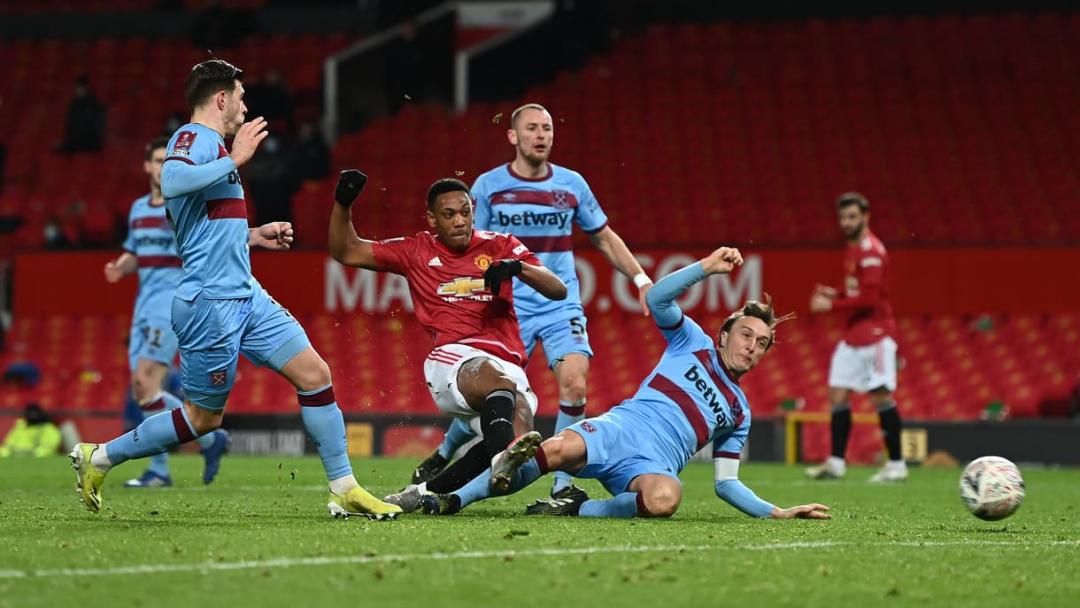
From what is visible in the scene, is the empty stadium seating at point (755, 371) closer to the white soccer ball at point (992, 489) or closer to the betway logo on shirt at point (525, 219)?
the betway logo on shirt at point (525, 219)

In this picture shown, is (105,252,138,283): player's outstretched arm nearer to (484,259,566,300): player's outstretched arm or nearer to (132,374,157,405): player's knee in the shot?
(132,374,157,405): player's knee

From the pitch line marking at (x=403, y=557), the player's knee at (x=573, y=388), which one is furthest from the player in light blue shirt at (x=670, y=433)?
the player's knee at (x=573, y=388)

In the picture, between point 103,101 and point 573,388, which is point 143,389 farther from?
point 103,101

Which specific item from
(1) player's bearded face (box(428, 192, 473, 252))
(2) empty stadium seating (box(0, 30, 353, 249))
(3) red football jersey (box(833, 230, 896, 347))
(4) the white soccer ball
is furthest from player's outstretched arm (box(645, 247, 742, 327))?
(2) empty stadium seating (box(0, 30, 353, 249))

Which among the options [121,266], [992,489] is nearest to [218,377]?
[992,489]

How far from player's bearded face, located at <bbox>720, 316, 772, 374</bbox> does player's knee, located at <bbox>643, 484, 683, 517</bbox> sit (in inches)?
26.7

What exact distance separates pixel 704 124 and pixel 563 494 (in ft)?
44.6

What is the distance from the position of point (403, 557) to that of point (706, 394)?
8.14 ft

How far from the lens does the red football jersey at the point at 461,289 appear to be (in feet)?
25.6

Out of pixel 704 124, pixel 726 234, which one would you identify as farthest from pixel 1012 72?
pixel 726 234

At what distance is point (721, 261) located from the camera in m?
7.04

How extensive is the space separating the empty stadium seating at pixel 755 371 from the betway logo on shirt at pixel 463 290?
7768 millimetres

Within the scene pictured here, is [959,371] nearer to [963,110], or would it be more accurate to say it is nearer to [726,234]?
[726,234]

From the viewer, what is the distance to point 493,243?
26.1ft
